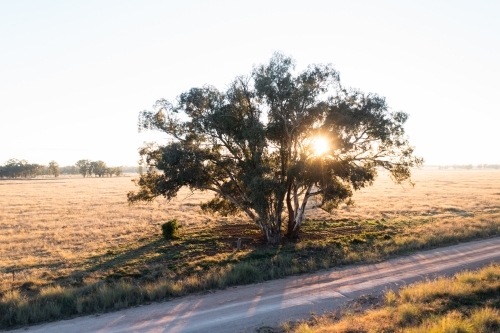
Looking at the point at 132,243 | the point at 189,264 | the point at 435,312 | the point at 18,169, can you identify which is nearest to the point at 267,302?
the point at 435,312

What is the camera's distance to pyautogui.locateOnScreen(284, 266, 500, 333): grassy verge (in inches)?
399

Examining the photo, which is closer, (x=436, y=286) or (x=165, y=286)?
(x=436, y=286)

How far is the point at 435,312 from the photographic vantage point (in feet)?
38.7

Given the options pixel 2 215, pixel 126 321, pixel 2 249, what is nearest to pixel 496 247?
pixel 126 321

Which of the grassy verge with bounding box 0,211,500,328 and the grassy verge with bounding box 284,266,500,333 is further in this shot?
the grassy verge with bounding box 0,211,500,328

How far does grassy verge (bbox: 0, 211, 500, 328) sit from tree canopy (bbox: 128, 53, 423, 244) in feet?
11.7

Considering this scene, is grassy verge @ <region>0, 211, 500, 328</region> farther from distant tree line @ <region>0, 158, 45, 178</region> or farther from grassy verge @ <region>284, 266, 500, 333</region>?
distant tree line @ <region>0, 158, 45, 178</region>

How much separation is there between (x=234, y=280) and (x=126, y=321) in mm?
5295

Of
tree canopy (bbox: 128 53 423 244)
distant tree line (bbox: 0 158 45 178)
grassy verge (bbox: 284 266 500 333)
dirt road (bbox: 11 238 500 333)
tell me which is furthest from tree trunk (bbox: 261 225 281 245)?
distant tree line (bbox: 0 158 45 178)

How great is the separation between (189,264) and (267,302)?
7289 mm

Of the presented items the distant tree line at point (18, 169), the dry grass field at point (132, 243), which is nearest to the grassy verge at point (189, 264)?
the dry grass field at point (132, 243)

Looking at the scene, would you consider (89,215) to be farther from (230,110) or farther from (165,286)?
(165,286)

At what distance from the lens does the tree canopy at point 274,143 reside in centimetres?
2355

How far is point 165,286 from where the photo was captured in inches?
604
